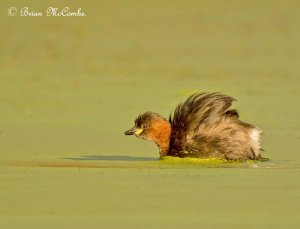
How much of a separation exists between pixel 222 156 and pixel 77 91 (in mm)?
4663

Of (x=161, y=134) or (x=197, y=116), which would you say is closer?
(x=197, y=116)

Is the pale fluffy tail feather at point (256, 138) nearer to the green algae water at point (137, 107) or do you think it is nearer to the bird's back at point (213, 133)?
the bird's back at point (213, 133)

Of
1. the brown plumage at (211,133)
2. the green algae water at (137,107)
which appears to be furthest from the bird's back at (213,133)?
the green algae water at (137,107)

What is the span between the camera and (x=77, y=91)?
47.5 feet

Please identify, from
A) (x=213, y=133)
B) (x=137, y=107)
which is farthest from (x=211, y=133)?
(x=137, y=107)

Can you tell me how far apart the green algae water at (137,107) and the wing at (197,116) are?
0.13m

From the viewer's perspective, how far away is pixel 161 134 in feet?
34.1

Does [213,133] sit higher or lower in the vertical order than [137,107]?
lower

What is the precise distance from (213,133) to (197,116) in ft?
0.60

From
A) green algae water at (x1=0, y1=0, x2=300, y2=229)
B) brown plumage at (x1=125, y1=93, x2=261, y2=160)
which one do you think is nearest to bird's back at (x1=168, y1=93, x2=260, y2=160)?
brown plumage at (x1=125, y1=93, x2=261, y2=160)

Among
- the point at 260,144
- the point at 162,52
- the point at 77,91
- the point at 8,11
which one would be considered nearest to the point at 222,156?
the point at 260,144

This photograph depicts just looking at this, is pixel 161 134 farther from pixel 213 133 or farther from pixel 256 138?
pixel 256 138

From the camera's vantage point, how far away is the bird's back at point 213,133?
10.1m

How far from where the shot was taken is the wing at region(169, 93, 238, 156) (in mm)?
10156
